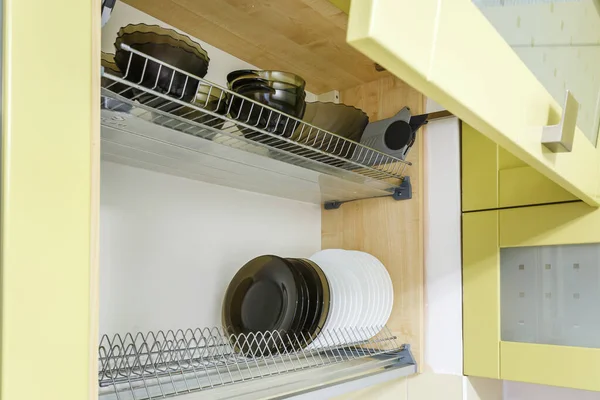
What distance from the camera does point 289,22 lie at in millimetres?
1179

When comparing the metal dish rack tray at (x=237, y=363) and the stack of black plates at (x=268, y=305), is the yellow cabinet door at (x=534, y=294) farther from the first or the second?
the stack of black plates at (x=268, y=305)

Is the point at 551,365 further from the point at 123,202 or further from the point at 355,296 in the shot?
the point at 123,202

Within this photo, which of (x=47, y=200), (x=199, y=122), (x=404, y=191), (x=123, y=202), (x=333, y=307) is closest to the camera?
(x=47, y=200)

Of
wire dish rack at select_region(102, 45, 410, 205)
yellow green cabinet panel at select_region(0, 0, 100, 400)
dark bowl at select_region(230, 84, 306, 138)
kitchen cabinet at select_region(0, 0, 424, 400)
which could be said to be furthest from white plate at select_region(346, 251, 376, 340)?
yellow green cabinet panel at select_region(0, 0, 100, 400)

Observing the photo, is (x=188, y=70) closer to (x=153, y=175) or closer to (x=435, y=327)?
(x=153, y=175)

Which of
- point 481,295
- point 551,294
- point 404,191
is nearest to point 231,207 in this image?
point 404,191

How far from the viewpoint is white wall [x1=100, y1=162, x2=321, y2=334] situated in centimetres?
102

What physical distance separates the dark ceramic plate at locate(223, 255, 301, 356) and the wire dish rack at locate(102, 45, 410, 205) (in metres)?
0.23

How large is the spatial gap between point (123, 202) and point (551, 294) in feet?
3.11

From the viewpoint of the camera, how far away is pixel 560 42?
75 cm

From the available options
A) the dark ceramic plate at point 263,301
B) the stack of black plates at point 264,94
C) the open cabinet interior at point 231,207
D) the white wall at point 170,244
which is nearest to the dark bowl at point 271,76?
the stack of black plates at point 264,94

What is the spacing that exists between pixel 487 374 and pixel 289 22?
3.05 feet

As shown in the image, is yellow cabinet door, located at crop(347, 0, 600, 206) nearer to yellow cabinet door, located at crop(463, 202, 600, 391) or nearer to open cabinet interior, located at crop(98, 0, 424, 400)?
yellow cabinet door, located at crop(463, 202, 600, 391)

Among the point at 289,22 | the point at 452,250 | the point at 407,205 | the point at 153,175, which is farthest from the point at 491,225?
the point at 153,175
